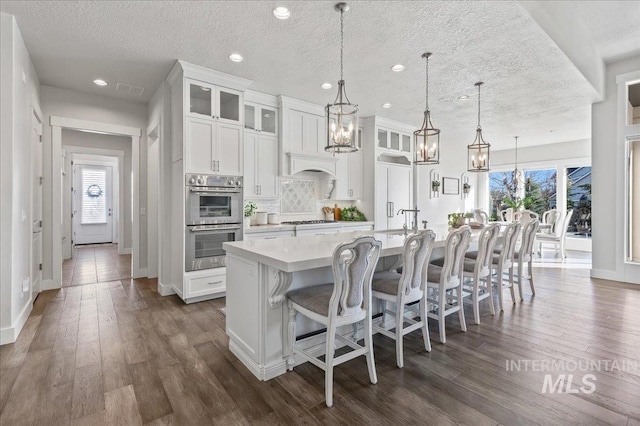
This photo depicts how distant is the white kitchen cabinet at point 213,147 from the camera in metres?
3.86

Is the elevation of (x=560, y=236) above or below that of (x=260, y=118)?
below

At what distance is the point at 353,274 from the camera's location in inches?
77.1

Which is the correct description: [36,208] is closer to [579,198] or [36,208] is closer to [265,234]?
[265,234]

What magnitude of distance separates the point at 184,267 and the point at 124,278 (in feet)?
6.71

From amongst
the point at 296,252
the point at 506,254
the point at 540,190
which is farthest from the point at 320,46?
the point at 540,190

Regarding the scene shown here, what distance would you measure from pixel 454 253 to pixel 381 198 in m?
3.43

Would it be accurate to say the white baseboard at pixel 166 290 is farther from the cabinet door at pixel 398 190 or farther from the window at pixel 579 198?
the window at pixel 579 198

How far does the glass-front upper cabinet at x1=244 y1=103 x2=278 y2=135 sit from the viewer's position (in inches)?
186

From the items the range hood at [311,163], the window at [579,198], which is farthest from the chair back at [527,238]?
the window at [579,198]

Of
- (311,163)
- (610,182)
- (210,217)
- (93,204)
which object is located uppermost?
(311,163)

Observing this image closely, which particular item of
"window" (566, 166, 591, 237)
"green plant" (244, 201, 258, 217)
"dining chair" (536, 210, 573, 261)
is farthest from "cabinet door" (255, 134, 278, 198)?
"window" (566, 166, 591, 237)

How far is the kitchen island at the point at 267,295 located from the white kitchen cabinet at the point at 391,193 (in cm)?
370

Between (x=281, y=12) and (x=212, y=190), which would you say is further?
(x=212, y=190)

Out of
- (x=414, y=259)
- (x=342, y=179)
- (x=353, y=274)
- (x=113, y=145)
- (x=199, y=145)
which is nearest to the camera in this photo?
(x=353, y=274)
